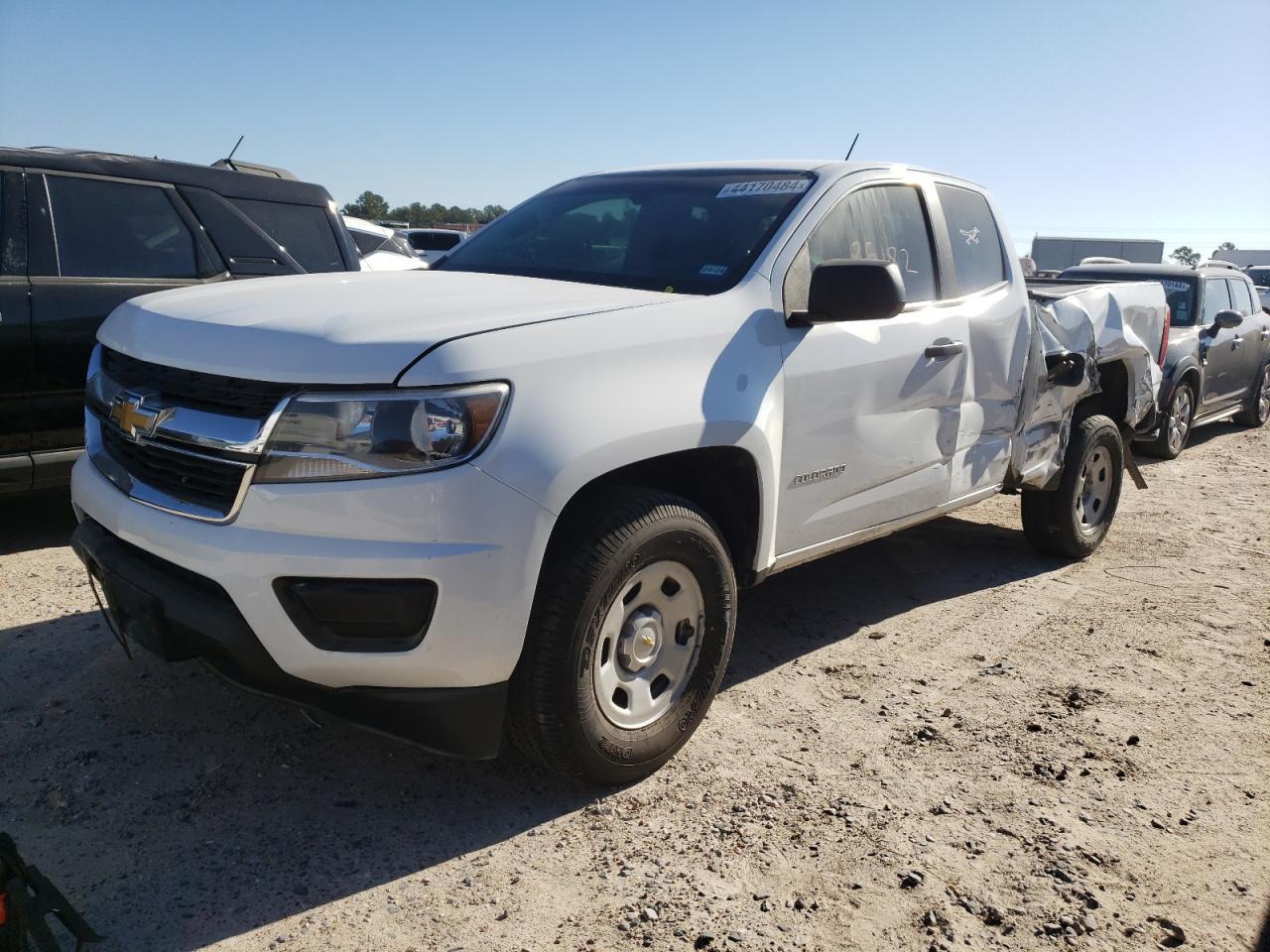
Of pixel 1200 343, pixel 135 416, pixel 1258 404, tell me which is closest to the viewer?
pixel 135 416

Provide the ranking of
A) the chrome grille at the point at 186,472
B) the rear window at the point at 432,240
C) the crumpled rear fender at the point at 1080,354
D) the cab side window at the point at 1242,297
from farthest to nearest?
the rear window at the point at 432,240 < the cab side window at the point at 1242,297 < the crumpled rear fender at the point at 1080,354 < the chrome grille at the point at 186,472

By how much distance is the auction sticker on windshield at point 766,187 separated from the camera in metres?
3.77

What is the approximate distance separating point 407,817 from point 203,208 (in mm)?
3835

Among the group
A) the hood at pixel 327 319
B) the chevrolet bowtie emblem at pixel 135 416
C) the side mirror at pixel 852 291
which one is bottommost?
the chevrolet bowtie emblem at pixel 135 416

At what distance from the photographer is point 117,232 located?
5.16m

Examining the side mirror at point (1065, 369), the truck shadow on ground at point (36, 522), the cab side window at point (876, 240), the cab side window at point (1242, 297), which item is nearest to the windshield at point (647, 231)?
the cab side window at point (876, 240)

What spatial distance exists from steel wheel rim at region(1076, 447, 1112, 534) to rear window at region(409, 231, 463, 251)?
1696 centimetres

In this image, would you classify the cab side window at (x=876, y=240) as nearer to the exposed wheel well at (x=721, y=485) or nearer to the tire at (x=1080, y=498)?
the exposed wheel well at (x=721, y=485)

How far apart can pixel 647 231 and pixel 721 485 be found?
108cm

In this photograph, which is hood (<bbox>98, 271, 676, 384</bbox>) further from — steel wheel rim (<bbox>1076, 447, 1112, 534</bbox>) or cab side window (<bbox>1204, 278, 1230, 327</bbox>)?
cab side window (<bbox>1204, 278, 1230, 327</bbox>)

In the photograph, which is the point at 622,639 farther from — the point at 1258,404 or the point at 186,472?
the point at 1258,404

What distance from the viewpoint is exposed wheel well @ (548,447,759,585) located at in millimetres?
3146

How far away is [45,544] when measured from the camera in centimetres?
513

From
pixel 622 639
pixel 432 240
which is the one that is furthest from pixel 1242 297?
pixel 432 240
